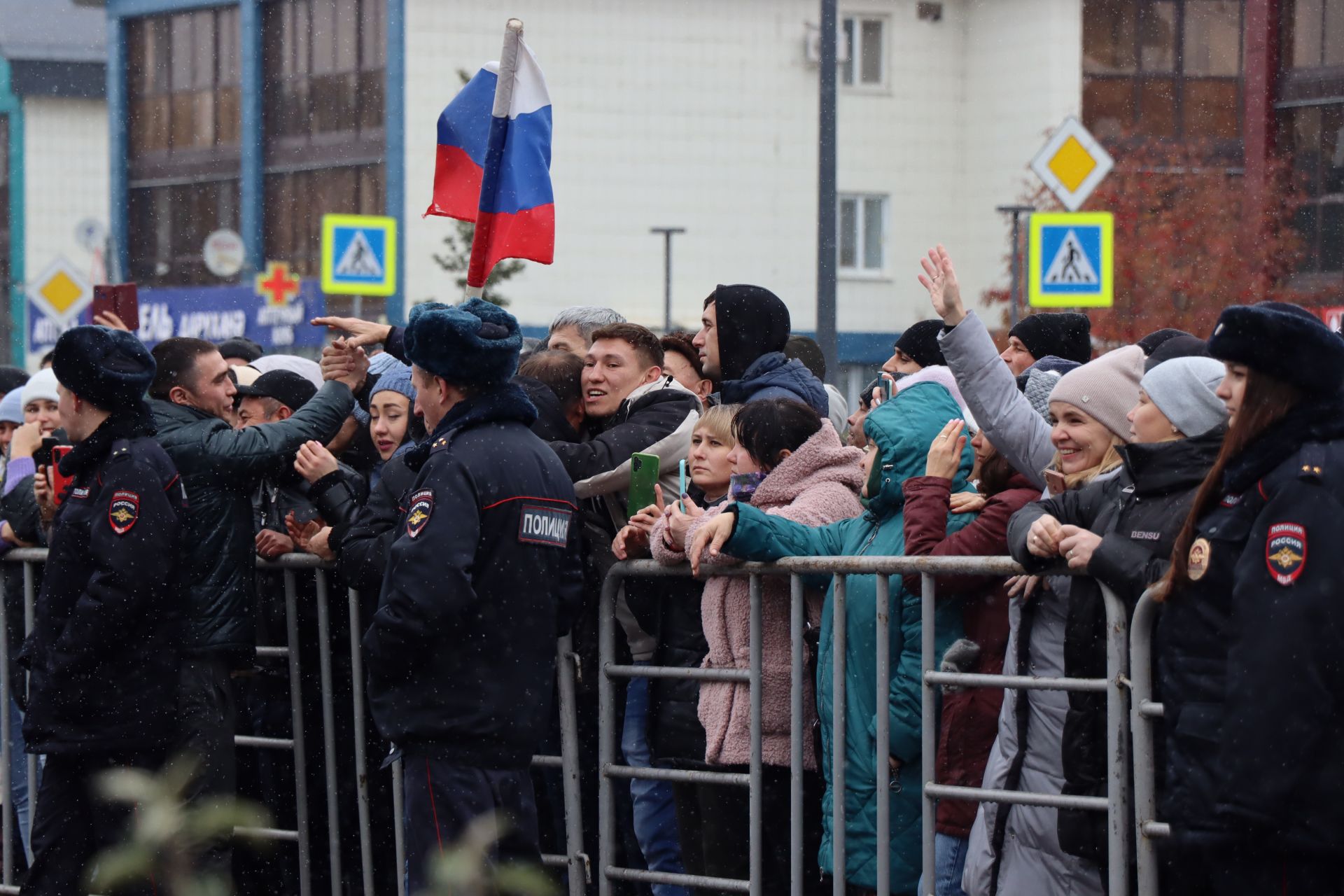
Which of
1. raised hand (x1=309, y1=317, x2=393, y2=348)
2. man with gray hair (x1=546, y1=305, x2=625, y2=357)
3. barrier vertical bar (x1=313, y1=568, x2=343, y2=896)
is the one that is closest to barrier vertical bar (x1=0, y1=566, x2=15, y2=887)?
barrier vertical bar (x1=313, y1=568, x2=343, y2=896)

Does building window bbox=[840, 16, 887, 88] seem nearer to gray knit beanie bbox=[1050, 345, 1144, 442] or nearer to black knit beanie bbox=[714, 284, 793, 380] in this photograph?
black knit beanie bbox=[714, 284, 793, 380]

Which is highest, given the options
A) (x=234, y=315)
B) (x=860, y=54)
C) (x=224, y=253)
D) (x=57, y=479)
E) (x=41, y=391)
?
(x=860, y=54)

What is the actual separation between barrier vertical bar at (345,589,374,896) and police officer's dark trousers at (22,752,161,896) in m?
0.74

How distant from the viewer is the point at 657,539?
20.1ft

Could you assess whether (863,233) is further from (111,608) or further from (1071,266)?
(111,608)

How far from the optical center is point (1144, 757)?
16.4 feet

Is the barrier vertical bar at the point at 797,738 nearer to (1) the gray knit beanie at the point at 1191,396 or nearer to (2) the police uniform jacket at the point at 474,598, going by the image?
(2) the police uniform jacket at the point at 474,598

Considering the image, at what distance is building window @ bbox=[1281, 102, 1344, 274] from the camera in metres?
29.0

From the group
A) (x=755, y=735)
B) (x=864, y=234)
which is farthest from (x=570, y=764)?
(x=864, y=234)

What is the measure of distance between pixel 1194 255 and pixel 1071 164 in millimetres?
16327

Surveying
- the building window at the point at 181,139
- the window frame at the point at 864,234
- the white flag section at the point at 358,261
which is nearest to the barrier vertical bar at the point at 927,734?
the white flag section at the point at 358,261

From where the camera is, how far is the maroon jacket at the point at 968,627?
551 cm

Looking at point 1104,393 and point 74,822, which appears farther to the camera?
point 74,822

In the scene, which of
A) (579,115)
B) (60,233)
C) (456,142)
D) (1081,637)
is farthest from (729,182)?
(1081,637)
